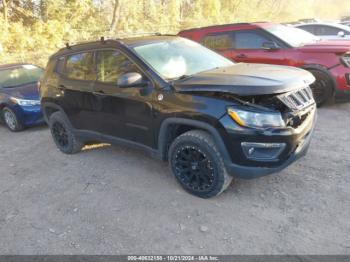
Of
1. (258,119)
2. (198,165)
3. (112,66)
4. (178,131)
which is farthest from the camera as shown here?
(112,66)

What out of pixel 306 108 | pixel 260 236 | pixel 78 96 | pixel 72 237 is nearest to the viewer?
pixel 260 236

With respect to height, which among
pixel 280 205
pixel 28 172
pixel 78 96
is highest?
pixel 78 96

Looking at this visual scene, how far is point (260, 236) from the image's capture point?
2896 mm

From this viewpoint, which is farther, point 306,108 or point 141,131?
point 141,131

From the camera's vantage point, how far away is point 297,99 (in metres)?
3.23

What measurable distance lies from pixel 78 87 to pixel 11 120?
3.25 m

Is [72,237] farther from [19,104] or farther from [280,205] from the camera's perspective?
[19,104]

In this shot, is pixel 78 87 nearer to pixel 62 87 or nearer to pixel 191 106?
pixel 62 87

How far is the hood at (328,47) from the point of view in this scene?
19.0 ft

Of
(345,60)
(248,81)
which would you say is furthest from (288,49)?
(248,81)

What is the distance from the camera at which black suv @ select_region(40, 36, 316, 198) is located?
3.04 m

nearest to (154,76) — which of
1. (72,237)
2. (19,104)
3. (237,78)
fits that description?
(237,78)

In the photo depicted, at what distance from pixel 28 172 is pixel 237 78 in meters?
3.36

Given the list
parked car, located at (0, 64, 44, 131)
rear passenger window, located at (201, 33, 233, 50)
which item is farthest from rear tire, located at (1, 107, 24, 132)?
rear passenger window, located at (201, 33, 233, 50)
